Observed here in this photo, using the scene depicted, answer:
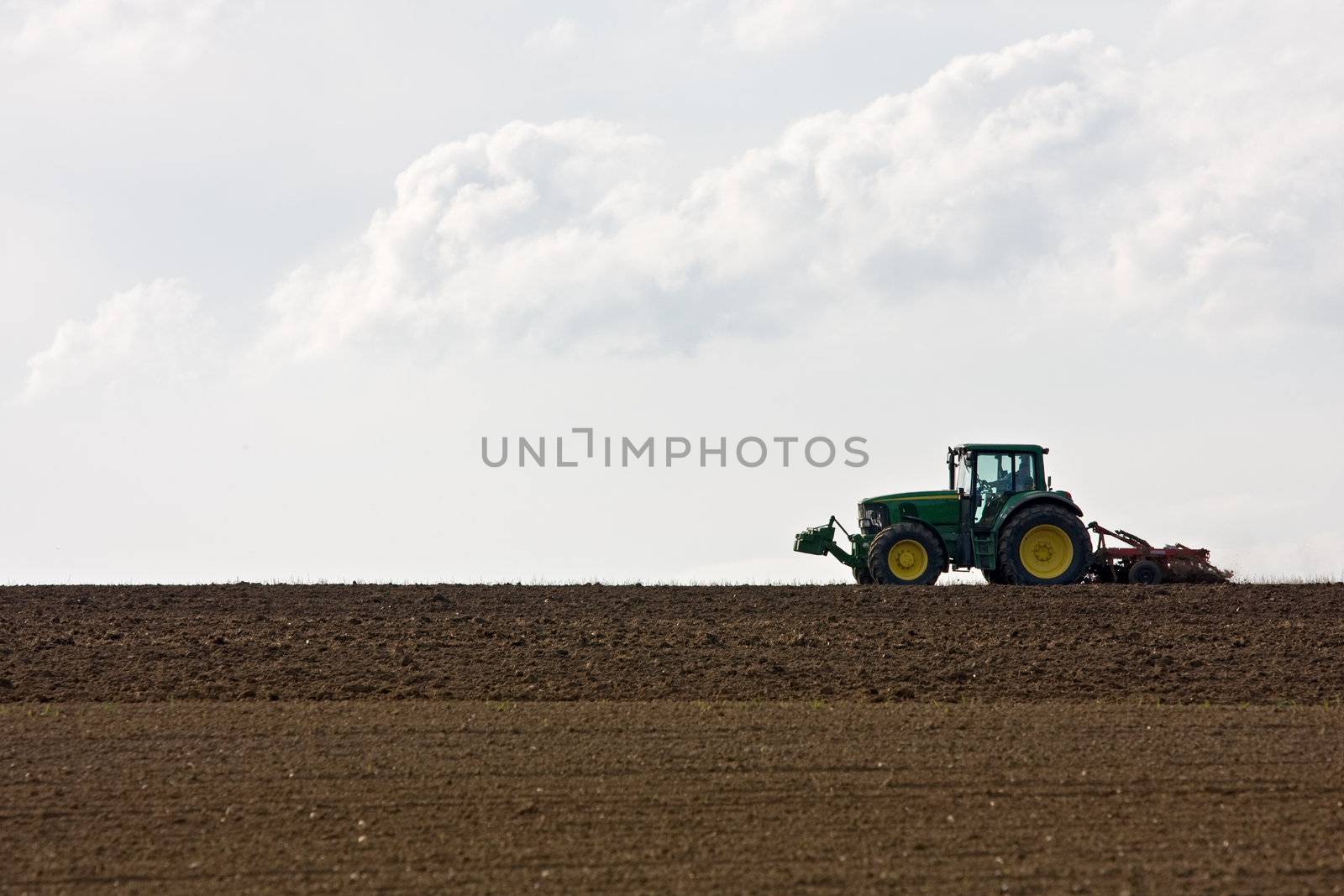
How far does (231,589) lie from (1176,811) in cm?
1305

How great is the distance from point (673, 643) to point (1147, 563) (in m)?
8.23

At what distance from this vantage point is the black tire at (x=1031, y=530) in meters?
19.4

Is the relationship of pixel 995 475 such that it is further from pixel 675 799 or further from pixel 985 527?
pixel 675 799

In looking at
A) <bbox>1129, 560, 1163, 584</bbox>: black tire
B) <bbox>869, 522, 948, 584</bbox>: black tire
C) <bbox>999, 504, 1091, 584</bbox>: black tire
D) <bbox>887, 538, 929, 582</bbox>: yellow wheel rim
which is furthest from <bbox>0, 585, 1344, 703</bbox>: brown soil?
<bbox>1129, 560, 1163, 584</bbox>: black tire

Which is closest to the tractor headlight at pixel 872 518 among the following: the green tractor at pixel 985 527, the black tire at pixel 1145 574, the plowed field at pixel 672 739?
the green tractor at pixel 985 527

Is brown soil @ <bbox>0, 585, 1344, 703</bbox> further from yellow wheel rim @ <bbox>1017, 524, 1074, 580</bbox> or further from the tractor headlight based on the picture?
the tractor headlight

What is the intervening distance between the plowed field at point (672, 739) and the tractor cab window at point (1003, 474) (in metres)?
1.99

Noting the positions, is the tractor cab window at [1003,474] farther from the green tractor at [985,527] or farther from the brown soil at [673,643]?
the brown soil at [673,643]

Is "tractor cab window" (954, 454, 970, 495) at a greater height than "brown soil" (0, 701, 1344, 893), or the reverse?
"tractor cab window" (954, 454, 970, 495)

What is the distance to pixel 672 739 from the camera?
11039 mm

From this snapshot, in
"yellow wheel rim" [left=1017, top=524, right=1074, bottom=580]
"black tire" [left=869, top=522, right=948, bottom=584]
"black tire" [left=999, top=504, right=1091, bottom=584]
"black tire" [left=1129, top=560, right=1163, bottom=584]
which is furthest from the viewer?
"black tire" [left=1129, top=560, right=1163, bottom=584]

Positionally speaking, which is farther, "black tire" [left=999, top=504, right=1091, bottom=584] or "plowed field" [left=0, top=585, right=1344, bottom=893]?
"black tire" [left=999, top=504, right=1091, bottom=584]

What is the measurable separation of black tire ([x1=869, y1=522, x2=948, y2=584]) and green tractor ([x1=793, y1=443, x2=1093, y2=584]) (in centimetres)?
1

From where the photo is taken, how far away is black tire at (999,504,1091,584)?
1936 centimetres
